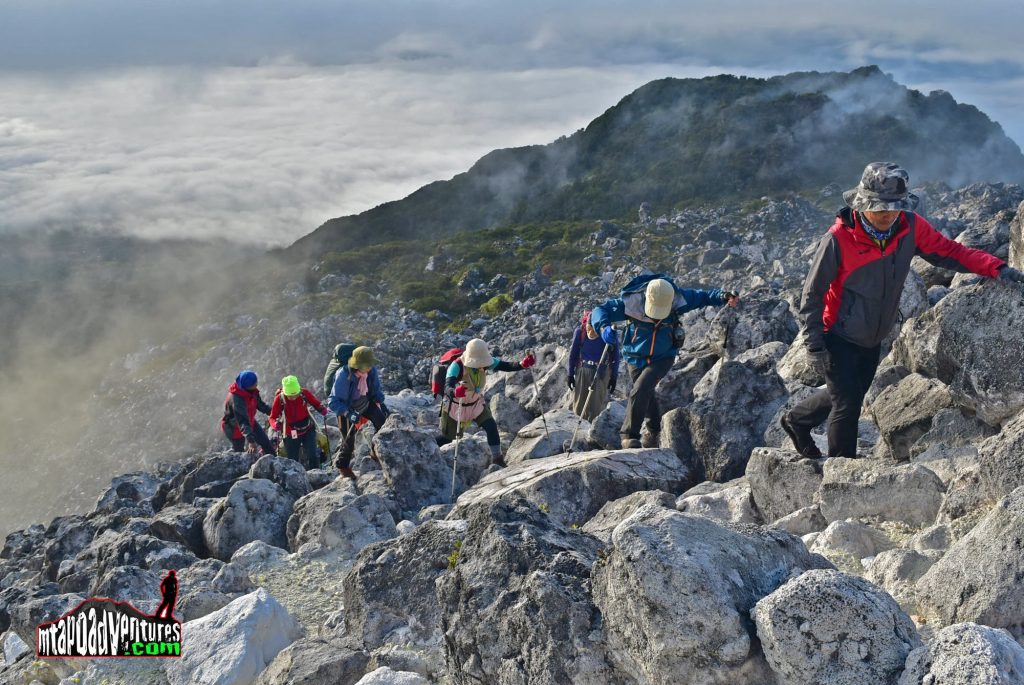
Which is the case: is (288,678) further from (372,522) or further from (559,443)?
(559,443)

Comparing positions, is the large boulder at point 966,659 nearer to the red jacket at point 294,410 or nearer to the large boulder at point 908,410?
the large boulder at point 908,410

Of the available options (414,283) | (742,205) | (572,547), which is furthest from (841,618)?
(742,205)

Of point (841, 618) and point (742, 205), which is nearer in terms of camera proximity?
point (841, 618)

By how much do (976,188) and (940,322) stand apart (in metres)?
64.2

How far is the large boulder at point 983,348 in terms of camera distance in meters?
9.66

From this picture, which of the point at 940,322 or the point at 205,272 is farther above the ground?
the point at 940,322

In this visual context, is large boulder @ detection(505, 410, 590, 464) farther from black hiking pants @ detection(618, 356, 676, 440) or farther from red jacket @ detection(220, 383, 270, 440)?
red jacket @ detection(220, 383, 270, 440)

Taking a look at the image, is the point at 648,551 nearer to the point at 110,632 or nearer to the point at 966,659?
the point at 966,659

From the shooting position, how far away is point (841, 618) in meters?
5.31

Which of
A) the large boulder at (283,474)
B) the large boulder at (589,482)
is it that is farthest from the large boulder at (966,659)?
the large boulder at (283,474)

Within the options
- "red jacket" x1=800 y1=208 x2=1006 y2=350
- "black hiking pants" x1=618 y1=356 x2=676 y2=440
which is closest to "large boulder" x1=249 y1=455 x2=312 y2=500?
"black hiking pants" x1=618 y1=356 x2=676 y2=440

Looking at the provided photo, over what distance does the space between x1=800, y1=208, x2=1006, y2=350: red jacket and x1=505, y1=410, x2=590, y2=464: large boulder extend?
6088 millimetres

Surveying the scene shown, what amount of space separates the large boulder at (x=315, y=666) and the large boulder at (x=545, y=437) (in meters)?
7.75

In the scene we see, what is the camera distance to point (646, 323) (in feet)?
47.0
